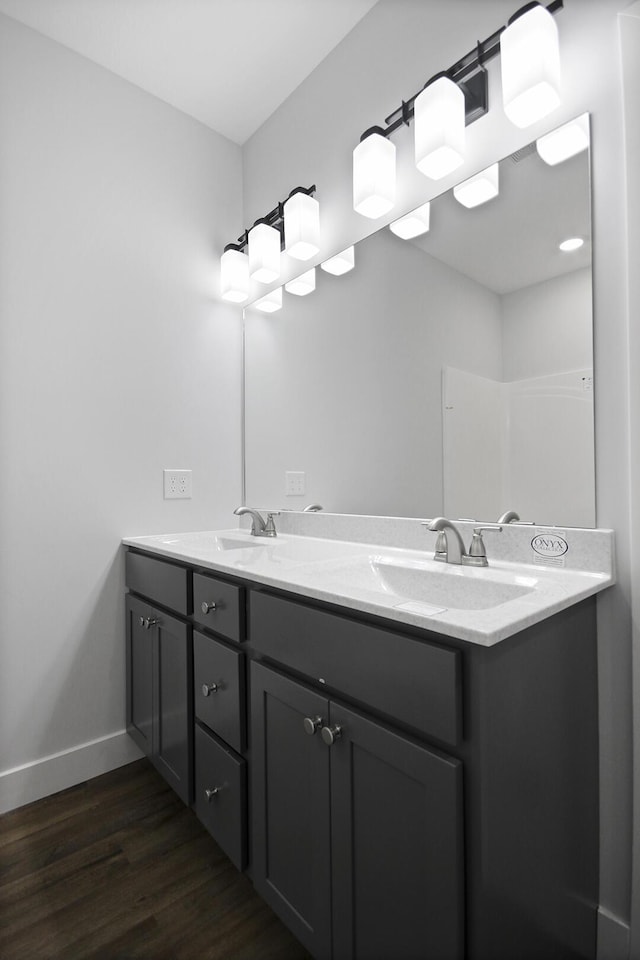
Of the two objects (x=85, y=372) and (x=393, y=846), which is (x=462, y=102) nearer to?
(x=85, y=372)

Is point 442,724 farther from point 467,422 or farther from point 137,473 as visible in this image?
point 137,473

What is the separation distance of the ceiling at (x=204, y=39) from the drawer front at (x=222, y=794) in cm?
223

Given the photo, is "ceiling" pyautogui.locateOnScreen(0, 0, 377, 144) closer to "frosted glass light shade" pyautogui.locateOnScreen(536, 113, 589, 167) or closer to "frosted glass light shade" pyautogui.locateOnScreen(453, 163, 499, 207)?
"frosted glass light shade" pyautogui.locateOnScreen(453, 163, 499, 207)

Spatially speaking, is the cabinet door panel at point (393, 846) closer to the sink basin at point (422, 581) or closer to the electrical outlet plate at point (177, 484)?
the sink basin at point (422, 581)

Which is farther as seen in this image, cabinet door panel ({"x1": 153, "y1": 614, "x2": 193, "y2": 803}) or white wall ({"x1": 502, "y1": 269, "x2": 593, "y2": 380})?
cabinet door panel ({"x1": 153, "y1": 614, "x2": 193, "y2": 803})

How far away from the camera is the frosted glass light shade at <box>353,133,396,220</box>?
4.84 ft

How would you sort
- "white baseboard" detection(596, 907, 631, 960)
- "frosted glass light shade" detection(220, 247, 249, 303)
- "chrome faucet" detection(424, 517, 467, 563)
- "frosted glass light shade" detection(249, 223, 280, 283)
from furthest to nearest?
"frosted glass light shade" detection(220, 247, 249, 303)
"frosted glass light shade" detection(249, 223, 280, 283)
"chrome faucet" detection(424, 517, 467, 563)
"white baseboard" detection(596, 907, 631, 960)

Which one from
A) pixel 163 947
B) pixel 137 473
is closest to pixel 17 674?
pixel 137 473

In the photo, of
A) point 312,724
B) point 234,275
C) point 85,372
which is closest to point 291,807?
point 312,724

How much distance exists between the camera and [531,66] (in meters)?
1.10

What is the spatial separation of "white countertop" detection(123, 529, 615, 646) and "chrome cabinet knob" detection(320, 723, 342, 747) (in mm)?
223

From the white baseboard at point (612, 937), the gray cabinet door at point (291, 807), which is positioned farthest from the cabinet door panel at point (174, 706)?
the white baseboard at point (612, 937)

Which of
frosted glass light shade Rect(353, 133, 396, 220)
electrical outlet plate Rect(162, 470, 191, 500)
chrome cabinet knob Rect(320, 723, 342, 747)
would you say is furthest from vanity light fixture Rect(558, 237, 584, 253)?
electrical outlet plate Rect(162, 470, 191, 500)

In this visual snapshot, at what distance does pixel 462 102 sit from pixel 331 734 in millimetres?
1521
